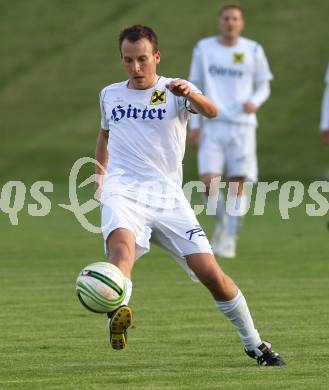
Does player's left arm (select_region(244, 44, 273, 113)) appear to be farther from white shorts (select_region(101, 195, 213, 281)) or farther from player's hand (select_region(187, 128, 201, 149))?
white shorts (select_region(101, 195, 213, 281))

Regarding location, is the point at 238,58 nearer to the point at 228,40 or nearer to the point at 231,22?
the point at 228,40

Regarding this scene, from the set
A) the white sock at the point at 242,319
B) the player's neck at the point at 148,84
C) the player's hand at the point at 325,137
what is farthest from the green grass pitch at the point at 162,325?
the player's neck at the point at 148,84

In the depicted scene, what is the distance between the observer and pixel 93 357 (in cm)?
931

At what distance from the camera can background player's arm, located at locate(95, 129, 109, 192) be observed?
9.60 meters

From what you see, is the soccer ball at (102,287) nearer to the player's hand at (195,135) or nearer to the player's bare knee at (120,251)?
the player's bare knee at (120,251)

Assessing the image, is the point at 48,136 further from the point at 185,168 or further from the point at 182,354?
the point at 182,354

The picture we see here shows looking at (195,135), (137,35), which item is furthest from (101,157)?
(195,135)

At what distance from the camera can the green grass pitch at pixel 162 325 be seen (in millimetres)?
8430

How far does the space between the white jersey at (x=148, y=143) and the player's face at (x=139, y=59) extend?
152 millimetres

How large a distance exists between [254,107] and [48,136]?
98.1ft

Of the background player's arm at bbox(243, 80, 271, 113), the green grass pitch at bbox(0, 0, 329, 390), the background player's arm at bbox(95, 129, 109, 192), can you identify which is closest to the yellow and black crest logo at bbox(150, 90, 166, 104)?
the background player's arm at bbox(95, 129, 109, 192)

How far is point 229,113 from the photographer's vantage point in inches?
693

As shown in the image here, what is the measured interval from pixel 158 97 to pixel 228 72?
27.4 ft

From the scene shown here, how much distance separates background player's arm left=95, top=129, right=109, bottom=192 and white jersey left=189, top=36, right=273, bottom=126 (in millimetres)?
7871
